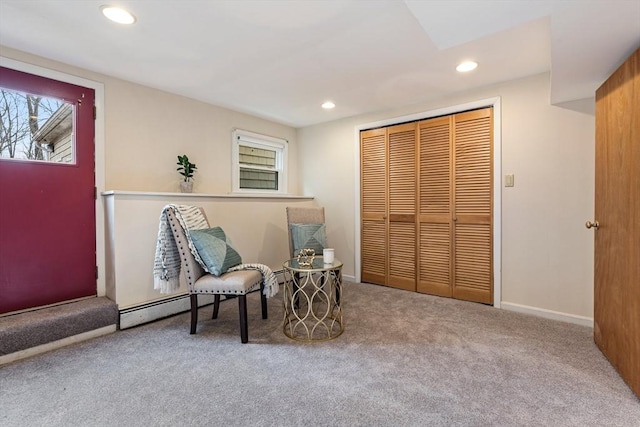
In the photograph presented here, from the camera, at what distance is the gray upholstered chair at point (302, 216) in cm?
346

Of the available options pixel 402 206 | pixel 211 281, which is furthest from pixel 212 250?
pixel 402 206

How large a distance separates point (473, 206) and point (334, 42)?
6.85 ft

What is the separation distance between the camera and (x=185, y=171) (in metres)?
3.18

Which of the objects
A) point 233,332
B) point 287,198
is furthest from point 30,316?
point 287,198

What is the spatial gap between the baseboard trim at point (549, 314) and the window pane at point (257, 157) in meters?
3.33

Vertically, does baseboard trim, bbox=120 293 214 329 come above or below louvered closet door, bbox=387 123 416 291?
below

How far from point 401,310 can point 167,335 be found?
81.6 inches

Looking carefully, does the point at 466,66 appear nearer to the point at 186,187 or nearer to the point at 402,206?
the point at 402,206

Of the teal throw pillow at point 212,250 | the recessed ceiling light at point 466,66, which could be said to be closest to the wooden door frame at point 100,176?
the teal throw pillow at point 212,250

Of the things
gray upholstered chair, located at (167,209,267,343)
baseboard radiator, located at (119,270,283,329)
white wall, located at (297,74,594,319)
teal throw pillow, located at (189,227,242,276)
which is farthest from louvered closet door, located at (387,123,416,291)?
baseboard radiator, located at (119,270,283,329)

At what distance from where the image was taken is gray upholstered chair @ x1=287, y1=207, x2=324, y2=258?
346 cm

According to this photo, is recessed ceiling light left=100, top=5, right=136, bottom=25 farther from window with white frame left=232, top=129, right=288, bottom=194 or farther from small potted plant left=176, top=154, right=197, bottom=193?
window with white frame left=232, top=129, right=288, bottom=194

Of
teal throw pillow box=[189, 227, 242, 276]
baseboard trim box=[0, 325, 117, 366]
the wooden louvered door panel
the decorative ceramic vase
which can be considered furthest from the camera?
the decorative ceramic vase

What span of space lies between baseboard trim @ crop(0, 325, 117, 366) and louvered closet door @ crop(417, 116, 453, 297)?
310 centimetres
